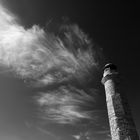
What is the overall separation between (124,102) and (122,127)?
4.71ft

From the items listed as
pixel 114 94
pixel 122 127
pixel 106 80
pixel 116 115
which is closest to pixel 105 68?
pixel 106 80

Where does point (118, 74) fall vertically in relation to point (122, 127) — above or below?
above

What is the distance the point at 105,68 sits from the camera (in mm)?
9461

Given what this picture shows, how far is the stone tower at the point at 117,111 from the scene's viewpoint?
7035 millimetres

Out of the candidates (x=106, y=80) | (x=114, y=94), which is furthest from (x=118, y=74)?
(x=114, y=94)

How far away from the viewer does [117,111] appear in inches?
300

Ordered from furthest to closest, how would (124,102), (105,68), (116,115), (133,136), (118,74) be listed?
(105,68) → (118,74) → (124,102) → (116,115) → (133,136)

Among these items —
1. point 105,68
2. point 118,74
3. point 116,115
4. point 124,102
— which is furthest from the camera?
point 105,68

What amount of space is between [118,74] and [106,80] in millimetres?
833

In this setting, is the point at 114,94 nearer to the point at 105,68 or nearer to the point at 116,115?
the point at 116,115

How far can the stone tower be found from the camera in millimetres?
7035

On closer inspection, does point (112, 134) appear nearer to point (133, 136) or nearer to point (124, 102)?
point (133, 136)

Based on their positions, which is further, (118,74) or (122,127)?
(118,74)

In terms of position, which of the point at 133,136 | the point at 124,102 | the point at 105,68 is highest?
the point at 105,68
